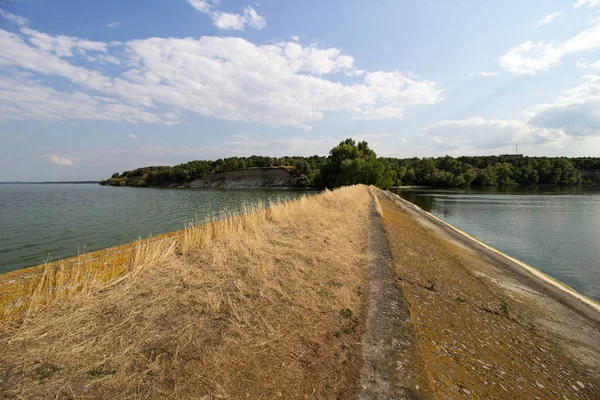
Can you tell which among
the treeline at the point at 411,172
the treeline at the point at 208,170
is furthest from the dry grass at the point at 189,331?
the treeline at the point at 208,170

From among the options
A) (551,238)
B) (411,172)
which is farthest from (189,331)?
(411,172)

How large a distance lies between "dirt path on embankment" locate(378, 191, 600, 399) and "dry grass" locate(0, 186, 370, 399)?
4.03 feet

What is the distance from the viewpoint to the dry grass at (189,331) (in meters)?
2.69

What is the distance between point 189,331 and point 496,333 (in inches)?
215

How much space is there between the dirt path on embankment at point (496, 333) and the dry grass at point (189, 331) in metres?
1.23

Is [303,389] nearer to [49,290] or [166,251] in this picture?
[49,290]

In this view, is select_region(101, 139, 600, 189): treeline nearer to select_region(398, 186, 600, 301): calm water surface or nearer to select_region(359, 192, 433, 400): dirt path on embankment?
select_region(398, 186, 600, 301): calm water surface

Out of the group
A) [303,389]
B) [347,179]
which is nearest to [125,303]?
[303,389]

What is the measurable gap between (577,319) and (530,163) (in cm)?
12930

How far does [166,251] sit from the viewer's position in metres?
6.21

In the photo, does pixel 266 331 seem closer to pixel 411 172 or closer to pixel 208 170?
pixel 411 172

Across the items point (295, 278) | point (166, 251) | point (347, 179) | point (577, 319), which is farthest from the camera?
point (347, 179)

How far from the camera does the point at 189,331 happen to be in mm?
3541

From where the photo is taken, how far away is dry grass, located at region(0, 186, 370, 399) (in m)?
2.69
